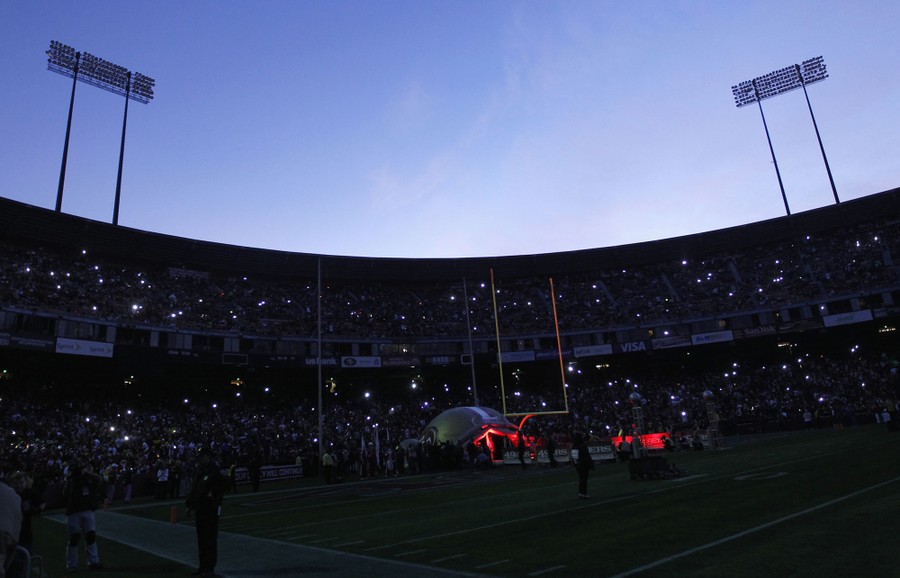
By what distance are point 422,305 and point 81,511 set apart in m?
47.4

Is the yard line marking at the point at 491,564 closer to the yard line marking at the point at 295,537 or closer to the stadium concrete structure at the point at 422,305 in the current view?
the yard line marking at the point at 295,537

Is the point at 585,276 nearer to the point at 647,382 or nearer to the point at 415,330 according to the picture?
the point at 647,382

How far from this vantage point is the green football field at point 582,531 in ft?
22.5

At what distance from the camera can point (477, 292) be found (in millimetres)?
58781

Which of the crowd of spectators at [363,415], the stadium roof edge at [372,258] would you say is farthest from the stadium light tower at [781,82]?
the crowd of spectators at [363,415]

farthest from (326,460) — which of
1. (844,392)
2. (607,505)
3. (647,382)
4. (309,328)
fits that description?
(844,392)

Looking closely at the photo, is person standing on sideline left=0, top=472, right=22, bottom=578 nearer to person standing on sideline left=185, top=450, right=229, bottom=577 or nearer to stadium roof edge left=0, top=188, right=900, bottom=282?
person standing on sideline left=185, top=450, right=229, bottom=577

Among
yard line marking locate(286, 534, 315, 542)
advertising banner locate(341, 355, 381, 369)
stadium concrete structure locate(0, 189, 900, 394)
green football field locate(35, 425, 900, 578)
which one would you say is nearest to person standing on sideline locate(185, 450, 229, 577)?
green football field locate(35, 425, 900, 578)

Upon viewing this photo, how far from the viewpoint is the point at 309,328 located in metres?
49.6

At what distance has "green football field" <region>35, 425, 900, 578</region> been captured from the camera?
22.5 feet

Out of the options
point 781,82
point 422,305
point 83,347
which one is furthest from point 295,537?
point 781,82

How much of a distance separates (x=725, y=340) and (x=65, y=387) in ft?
177

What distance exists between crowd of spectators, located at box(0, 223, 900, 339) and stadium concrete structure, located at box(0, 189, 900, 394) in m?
0.39

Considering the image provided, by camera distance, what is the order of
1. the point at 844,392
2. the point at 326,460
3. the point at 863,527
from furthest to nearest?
the point at 844,392 → the point at 326,460 → the point at 863,527
